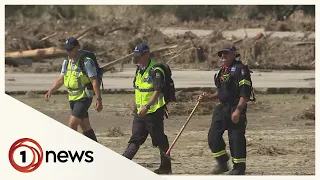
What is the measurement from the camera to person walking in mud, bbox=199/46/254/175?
13016 millimetres

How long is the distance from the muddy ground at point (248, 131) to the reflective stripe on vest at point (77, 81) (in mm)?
1292

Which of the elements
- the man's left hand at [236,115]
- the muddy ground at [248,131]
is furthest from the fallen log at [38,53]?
the man's left hand at [236,115]

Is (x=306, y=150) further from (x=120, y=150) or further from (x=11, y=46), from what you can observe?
(x=11, y=46)

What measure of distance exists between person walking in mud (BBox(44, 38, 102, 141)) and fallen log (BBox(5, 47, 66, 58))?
8.35 m

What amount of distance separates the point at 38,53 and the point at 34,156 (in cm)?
929

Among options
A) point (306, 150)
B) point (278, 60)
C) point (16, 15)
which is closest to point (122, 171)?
point (306, 150)

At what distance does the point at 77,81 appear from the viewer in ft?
45.0

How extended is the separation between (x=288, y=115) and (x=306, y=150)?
250 centimetres

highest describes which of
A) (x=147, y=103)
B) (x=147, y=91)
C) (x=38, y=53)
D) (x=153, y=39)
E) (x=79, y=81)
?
(x=79, y=81)

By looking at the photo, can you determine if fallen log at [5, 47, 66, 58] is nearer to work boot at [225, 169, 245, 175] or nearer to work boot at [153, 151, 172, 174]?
work boot at [153, 151, 172, 174]

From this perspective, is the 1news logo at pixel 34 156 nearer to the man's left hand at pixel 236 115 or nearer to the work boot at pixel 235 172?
the work boot at pixel 235 172

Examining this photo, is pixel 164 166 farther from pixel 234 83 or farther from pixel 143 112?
pixel 234 83

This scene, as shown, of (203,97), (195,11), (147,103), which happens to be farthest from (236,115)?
(195,11)

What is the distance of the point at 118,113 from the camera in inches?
689
